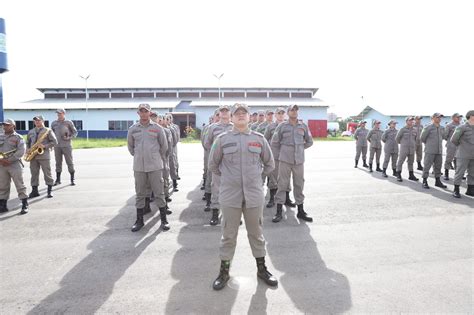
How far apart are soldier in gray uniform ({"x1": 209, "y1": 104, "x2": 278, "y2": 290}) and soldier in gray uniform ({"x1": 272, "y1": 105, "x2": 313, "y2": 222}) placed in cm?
214

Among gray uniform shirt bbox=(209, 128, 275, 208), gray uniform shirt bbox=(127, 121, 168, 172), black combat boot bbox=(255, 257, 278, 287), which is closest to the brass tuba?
gray uniform shirt bbox=(127, 121, 168, 172)

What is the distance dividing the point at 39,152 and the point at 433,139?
10.9 meters

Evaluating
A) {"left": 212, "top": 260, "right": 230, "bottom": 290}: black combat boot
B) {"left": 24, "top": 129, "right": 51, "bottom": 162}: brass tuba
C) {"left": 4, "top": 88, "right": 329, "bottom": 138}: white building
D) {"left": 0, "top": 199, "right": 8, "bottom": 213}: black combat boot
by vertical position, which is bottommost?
{"left": 212, "top": 260, "right": 230, "bottom": 290}: black combat boot

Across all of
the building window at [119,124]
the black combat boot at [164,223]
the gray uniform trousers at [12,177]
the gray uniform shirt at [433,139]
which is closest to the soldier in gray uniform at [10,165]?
the gray uniform trousers at [12,177]

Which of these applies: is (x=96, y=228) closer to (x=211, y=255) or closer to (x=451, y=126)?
(x=211, y=255)

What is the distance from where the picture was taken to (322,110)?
40.1m

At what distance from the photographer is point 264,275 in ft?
11.4

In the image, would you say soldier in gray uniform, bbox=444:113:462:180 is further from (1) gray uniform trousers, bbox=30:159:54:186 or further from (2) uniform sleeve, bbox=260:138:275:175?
(1) gray uniform trousers, bbox=30:159:54:186

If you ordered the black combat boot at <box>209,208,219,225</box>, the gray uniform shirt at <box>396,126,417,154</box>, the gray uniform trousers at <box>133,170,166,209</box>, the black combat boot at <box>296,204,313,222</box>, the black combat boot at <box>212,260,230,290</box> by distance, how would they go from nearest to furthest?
the black combat boot at <box>212,260,230,290</box>, the gray uniform trousers at <box>133,170,166,209</box>, the black combat boot at <box>209,208,219,225</box>, the black combat boot at <box>296,204,313,222</box>, the gray uniform shirt at <box>396,126,417,154</box>

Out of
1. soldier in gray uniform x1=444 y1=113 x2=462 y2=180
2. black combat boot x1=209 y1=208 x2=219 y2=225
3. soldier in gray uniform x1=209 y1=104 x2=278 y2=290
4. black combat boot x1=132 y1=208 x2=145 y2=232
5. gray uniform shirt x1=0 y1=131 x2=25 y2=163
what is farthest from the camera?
soldier in gray uniform x1=444 y1=113 x2=462 y2=180

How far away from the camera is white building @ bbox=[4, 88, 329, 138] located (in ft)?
126

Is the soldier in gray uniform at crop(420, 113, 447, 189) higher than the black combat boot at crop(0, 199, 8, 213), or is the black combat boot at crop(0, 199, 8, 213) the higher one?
the soldier in gray uniform at crop(420, 113, 447, 189)

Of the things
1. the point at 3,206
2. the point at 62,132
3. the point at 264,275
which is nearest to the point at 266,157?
the point at 264,275

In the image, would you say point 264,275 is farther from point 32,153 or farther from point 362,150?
point 362,150
